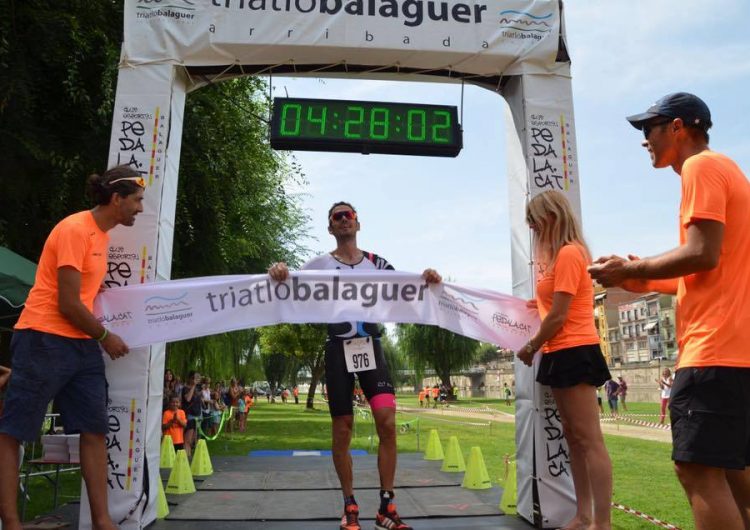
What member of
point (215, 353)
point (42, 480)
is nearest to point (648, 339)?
point (215, 353)

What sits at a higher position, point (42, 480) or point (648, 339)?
point (648, 339)

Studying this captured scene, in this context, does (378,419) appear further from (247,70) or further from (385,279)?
(247,70)

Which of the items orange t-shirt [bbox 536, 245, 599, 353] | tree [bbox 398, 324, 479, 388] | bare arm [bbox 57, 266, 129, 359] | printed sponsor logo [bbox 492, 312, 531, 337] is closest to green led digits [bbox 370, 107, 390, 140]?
printed sponsor logo [bbox 492, 312, 531, 337]

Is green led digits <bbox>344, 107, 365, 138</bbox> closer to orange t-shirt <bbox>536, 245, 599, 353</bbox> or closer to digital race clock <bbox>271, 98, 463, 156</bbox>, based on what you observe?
digital race clock <bbox>271, 98, 463, 156</bbox>

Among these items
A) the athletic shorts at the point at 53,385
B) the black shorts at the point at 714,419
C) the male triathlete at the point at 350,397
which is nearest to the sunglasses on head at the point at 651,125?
the black shorts at the point at 714,419

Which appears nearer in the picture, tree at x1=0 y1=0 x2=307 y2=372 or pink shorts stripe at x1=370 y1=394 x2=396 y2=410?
pink shorts stripe at x1=370 y1=394 x2=396 y2=410

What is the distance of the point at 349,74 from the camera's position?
18.7ft

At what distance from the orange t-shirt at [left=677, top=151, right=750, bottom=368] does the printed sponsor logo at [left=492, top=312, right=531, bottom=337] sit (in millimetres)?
2254

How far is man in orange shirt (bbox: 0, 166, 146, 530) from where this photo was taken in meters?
3.49

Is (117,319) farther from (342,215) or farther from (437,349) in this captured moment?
(437,349)

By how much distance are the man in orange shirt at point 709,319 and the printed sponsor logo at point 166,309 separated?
3.15m

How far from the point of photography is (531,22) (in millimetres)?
5445

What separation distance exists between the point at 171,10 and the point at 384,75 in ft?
6.32

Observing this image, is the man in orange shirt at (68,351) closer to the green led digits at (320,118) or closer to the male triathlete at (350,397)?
the male triathlete at (350,397)
